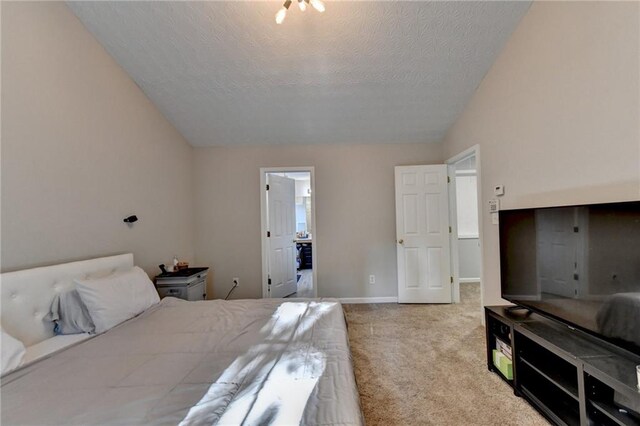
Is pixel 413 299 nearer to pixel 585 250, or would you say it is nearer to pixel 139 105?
pixel 585 250

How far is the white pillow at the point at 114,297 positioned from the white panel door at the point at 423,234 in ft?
9.88

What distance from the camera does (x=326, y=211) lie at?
3852mm

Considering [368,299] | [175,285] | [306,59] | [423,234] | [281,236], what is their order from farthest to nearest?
[281,236] < [368,299] < [423,234] < [175,285] < [306,59]

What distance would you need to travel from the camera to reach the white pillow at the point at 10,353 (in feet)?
4.10

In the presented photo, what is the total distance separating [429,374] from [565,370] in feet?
2.72

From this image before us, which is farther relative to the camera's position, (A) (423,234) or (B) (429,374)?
(A) (423,234)

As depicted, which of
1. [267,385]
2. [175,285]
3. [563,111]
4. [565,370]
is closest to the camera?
[267,385]

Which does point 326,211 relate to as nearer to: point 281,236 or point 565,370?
point 281,236

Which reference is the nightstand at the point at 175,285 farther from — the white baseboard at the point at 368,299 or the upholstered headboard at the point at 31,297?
the white baseboard at the point at 368,299

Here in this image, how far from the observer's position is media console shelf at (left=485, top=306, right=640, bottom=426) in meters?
1.19

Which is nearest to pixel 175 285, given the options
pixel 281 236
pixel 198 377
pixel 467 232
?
pixel 281 236

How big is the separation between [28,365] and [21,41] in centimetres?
203

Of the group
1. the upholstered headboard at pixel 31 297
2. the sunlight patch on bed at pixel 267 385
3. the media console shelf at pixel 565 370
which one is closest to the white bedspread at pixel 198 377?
the sunlight patch on bed at pixel 267 385

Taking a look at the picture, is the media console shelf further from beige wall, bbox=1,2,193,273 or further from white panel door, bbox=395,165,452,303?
beige wall, bbox=1,2,193,273
